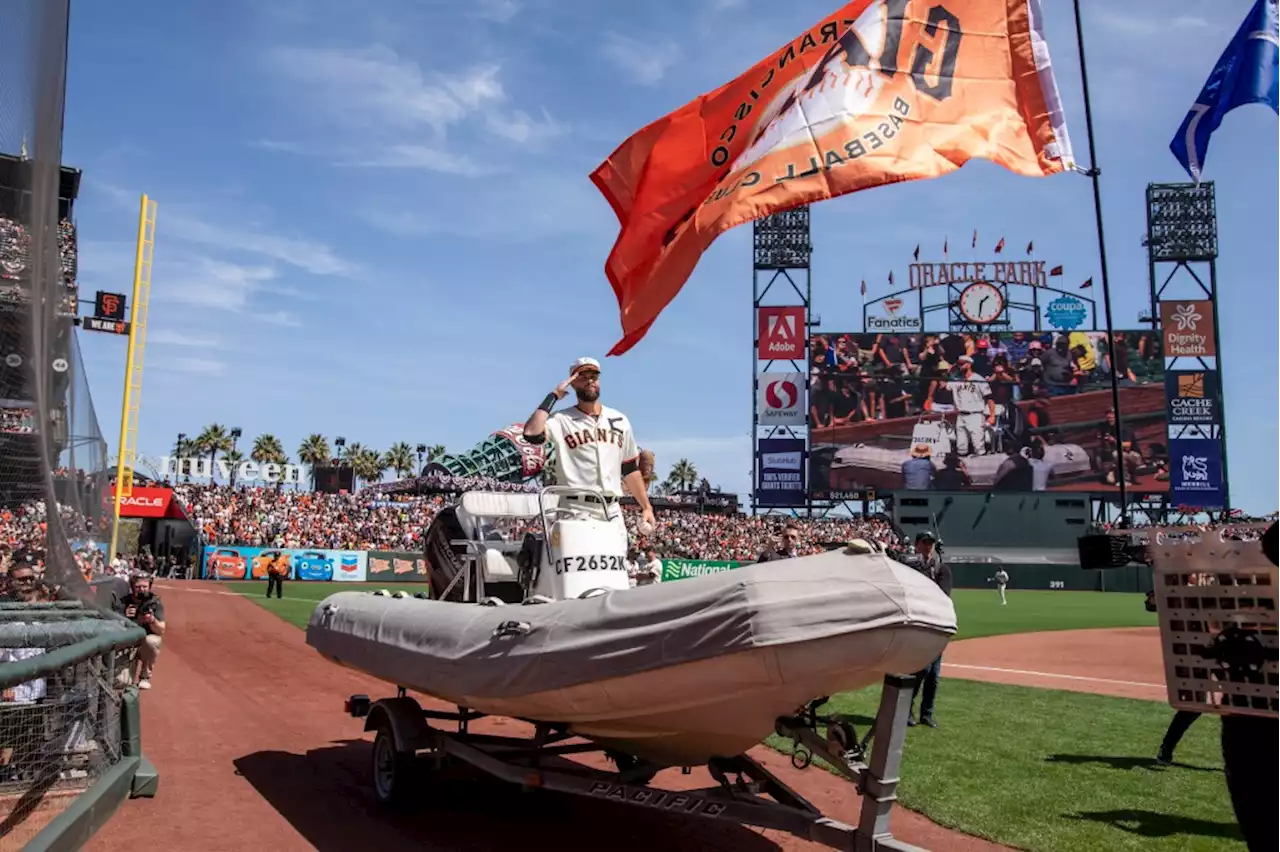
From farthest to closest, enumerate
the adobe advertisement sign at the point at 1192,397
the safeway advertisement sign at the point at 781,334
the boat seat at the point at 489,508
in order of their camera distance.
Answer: the safeway advertisement sign at the point at 781,334 → the adobe advertisement sign at the point at 1192,397 → the boat seat at the point at 489,508

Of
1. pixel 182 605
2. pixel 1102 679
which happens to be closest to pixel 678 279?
pixel 1102 679

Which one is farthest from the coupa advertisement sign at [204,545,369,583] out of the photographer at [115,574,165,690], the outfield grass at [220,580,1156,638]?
the photographer at [115,574,165,690]

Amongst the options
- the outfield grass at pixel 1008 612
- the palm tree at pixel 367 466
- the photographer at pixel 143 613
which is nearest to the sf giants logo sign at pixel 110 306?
the outfield grass at pixel 1008 612

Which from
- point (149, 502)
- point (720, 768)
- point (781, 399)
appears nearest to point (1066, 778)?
point (720, 768)

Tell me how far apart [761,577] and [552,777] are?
218cm

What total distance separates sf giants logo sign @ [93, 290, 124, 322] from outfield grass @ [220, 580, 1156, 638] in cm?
801

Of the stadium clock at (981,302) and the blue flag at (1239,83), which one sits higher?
the stadium clock at (981,302)

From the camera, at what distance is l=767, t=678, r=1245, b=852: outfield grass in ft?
19.7

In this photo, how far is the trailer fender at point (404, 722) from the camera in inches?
251

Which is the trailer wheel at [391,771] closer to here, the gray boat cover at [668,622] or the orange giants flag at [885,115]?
the gray boat cover at [668,622]

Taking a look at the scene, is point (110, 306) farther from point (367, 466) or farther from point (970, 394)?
point (367, 466)

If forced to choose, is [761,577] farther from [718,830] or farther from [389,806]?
[389,806]

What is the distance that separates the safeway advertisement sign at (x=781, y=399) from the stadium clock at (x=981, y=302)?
11.3m

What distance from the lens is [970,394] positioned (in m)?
56.0
